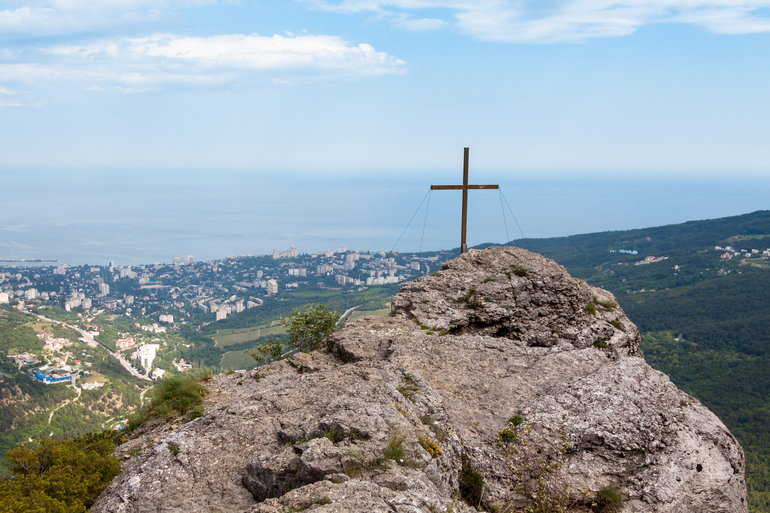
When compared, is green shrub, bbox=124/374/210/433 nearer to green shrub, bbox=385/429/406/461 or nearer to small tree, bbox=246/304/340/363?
small tree, bbox=246/304/340/363

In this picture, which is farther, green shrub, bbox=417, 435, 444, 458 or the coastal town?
the coastal town

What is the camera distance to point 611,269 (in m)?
84.0

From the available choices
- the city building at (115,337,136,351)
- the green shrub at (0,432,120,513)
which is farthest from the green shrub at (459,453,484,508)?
the city building at (115,337,136,351)

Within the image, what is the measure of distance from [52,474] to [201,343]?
243ft

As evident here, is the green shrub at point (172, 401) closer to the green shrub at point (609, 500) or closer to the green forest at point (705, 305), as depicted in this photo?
the green shrub at point (609, 500)

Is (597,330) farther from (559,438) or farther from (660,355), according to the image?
(660,355)

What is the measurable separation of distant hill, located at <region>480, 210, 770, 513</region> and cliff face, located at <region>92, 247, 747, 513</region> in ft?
73.6

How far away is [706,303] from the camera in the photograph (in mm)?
62625

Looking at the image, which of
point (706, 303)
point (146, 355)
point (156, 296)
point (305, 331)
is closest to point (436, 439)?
point (305, 331)

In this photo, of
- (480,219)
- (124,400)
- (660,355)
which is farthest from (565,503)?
(480,219)

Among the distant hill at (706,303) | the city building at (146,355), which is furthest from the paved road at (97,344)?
the distant hill at (706,303)

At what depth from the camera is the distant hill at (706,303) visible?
121ft

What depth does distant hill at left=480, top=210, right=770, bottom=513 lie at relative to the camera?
36906mm

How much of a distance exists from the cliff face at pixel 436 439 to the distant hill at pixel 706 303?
2244 cm
